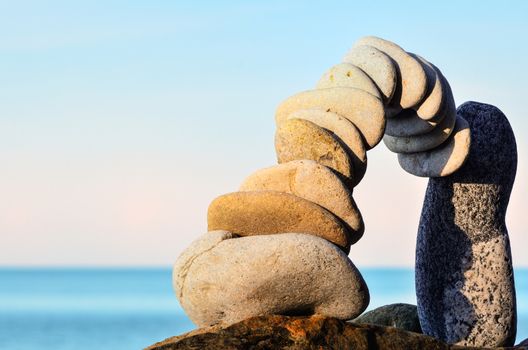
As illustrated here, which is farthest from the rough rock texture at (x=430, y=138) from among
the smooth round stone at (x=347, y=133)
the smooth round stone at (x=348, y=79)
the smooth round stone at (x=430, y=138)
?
the smooth round stone at (x=347, y=133)

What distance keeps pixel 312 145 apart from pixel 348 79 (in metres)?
0.92

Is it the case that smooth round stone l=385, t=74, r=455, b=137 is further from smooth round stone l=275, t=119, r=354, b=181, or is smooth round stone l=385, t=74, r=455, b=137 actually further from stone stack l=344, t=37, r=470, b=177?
smooth round stone l=275, t=119, r=354, b=181

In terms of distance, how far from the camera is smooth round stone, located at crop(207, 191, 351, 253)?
9.15m

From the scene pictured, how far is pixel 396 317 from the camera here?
41.1 ft

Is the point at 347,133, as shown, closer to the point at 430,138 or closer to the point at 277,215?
the point at 277,215

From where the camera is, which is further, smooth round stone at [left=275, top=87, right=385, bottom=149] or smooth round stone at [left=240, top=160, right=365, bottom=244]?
smooth round stone at [left=275, top=87, right=385, bottom=149]

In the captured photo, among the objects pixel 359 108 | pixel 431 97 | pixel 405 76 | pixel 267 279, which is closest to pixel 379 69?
pixel 405 76

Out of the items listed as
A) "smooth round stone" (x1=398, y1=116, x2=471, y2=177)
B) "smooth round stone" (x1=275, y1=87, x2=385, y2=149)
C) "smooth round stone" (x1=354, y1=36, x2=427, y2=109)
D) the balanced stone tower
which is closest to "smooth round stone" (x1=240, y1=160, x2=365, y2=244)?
the balanced stone tower

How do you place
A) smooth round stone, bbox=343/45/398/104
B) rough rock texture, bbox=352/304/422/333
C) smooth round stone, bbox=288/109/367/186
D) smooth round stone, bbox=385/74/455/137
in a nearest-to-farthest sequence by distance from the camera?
1. smooth round stone, bbox=288/109/367/186
2. smooth round stone, bbox=343/45/398/104
3. smooth round stone, bbox=385/74/455/137
4. rough rock texture, bbox=352/304/422/333

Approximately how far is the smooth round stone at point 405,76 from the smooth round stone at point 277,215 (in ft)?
6.06

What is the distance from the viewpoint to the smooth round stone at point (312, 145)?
956 centimetres

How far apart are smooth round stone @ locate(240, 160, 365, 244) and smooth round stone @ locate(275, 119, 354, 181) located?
0.23 meters

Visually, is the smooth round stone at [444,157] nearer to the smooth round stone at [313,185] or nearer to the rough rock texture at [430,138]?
the rough rock texture at [430,138]

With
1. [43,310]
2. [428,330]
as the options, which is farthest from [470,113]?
[43,310]
